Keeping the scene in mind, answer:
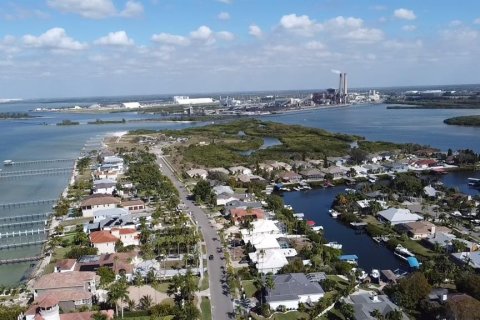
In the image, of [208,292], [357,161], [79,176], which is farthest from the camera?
[357,161]

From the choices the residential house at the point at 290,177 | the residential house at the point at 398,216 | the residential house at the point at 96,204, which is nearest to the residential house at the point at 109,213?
the residential house at the point at 96,204

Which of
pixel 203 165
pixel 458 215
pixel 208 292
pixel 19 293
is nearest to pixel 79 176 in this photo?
pixel 203 165

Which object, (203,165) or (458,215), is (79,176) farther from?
(458,215)

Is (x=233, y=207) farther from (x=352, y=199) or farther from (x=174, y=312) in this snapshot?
(x=174, y=312)

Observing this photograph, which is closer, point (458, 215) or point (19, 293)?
point (19, 293)

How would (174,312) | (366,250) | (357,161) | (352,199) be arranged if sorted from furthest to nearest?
(357,161)
(352,199)
(366,250)
(174,312)

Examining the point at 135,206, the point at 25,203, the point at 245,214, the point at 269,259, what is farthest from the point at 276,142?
the point at 269,259
